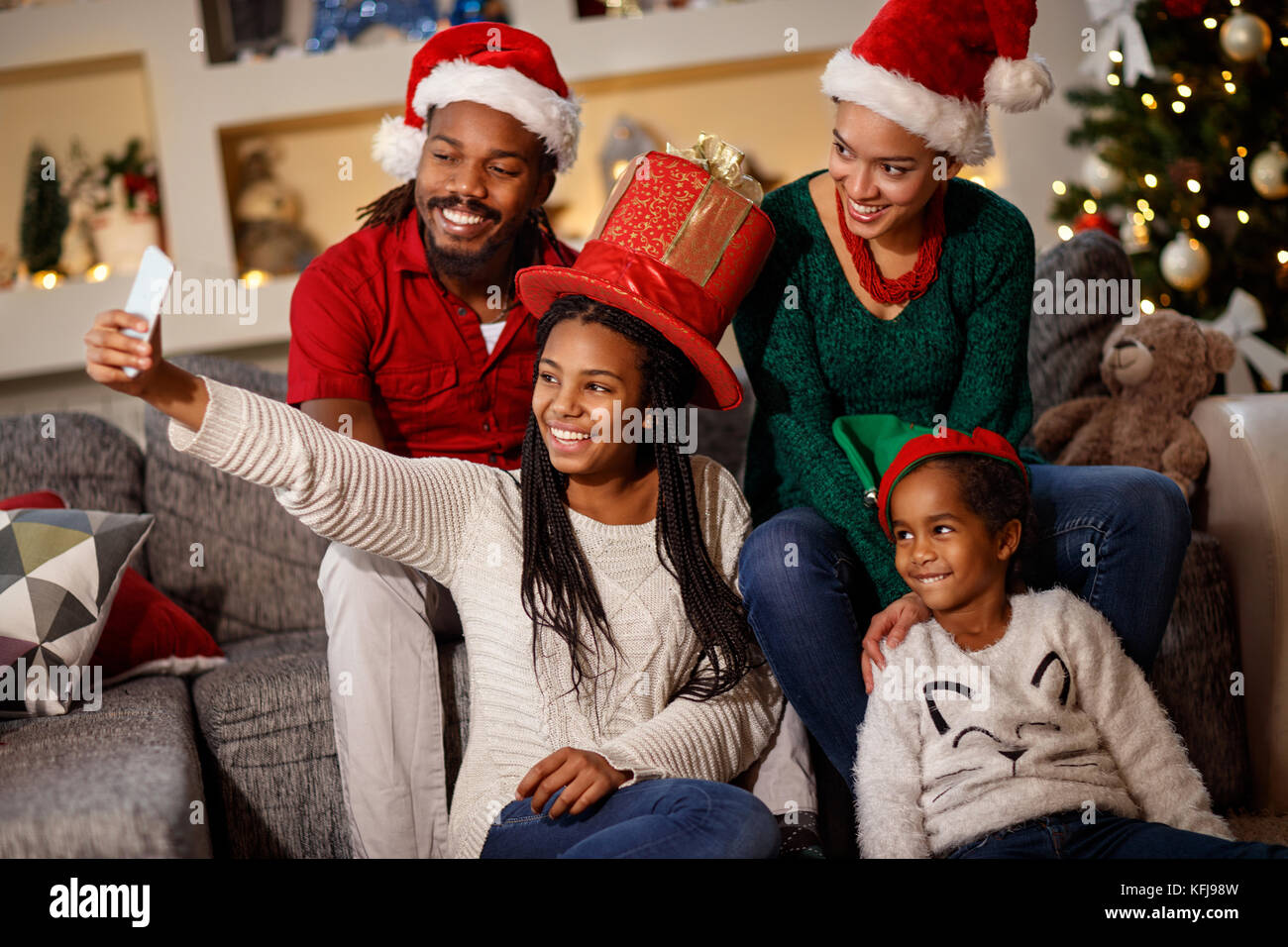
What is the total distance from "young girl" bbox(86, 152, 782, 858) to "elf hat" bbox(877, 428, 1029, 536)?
0.20 m

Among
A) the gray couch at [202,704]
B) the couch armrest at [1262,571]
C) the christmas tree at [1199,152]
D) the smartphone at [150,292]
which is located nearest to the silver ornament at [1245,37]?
the christmas tree at [1199,152]

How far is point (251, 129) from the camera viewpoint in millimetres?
3072

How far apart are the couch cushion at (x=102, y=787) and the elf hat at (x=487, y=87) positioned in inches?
37.0

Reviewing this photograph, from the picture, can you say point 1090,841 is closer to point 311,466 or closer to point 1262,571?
point 1262,571

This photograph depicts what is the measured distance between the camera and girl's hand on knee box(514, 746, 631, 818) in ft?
3.87

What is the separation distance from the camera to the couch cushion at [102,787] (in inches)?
42.3

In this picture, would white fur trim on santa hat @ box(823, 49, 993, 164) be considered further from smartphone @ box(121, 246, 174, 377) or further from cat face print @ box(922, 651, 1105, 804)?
smartphone @ box(121, 246, 174, 377)

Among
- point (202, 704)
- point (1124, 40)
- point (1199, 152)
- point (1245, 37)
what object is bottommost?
point (202, 704)

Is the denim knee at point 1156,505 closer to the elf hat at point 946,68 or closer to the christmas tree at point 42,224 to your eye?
the elf hat at point 946,68

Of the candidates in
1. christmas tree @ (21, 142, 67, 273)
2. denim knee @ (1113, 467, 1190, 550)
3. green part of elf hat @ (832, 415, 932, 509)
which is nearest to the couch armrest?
denim knee @ (1113, 467, 1190, 550)

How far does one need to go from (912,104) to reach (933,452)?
1.54ft

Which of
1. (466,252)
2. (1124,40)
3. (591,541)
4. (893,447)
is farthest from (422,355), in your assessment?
(1124,40)

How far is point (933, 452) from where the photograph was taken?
1337 mm
